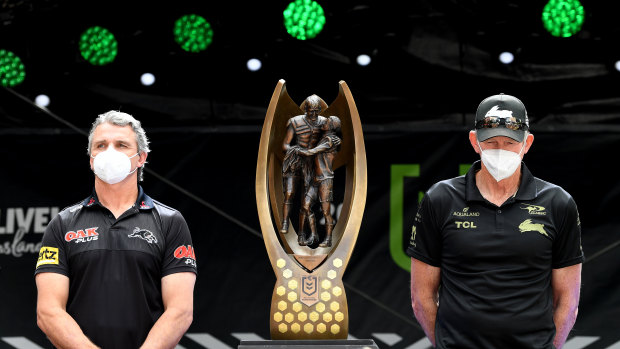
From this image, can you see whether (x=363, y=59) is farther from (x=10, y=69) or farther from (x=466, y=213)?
(x=466, y=213)

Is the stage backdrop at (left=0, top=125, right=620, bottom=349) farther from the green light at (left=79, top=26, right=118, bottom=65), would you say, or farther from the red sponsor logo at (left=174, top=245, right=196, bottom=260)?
the red sponsor logo at (left=174, top=245, right=196, bottom=260)

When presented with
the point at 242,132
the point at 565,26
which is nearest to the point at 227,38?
the point at 242,132

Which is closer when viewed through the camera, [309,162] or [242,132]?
[309,162]

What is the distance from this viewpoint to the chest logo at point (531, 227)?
231 cm

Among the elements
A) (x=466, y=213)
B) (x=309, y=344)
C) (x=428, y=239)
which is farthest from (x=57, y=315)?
(x=466, y=213)

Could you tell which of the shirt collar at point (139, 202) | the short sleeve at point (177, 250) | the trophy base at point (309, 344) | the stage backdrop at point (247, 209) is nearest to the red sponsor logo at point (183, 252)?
the short sleeve at point (177, 250)

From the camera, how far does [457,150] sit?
435 cm

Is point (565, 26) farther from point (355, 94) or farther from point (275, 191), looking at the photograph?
point (275, 191)

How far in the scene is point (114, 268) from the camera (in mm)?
2346

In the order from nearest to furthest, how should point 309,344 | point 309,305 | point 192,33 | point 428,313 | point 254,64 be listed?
point 428,313, point 309,344, point 309,305, point 192,33, point 254,64

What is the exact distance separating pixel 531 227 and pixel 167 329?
111 cm

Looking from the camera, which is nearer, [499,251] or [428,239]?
[499,251]

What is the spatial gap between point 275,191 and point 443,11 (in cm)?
171

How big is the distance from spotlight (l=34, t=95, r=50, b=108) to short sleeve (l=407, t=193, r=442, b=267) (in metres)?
2.72
